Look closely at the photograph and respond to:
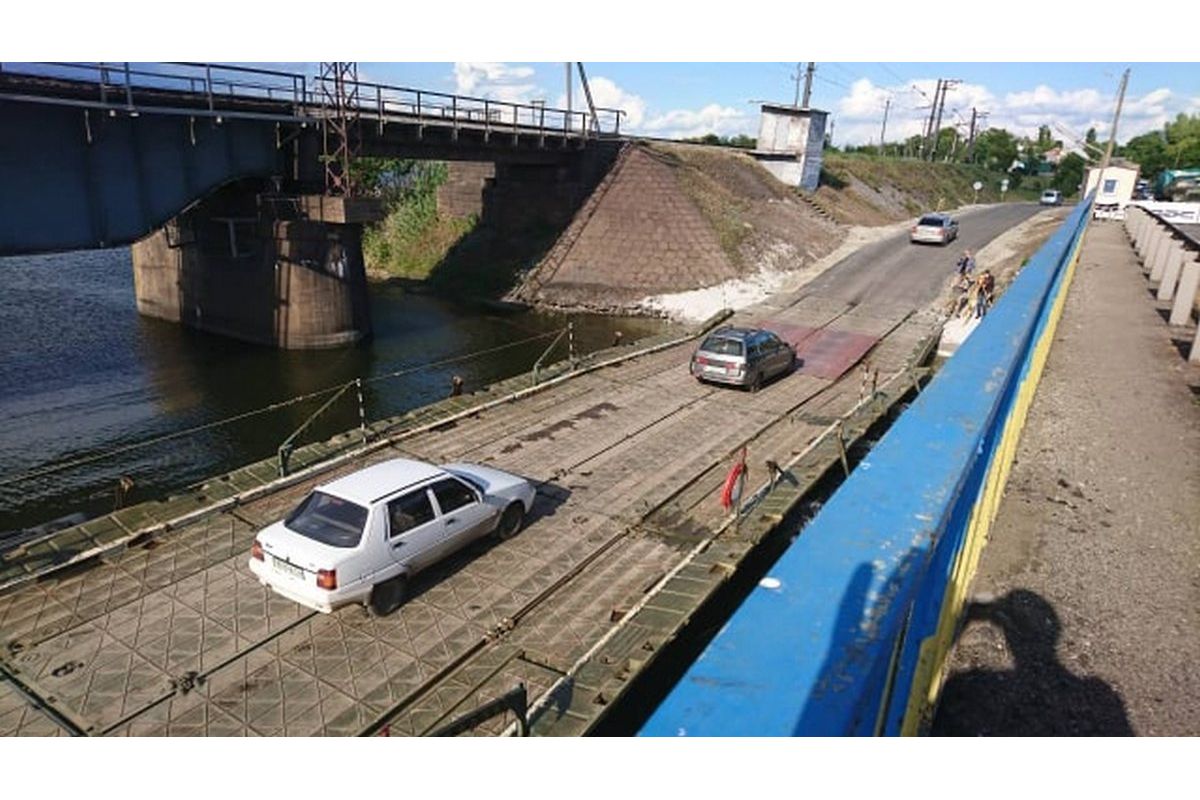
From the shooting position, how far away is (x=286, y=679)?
9.22 metres

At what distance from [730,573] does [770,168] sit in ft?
175

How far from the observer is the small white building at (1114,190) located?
7306 cm

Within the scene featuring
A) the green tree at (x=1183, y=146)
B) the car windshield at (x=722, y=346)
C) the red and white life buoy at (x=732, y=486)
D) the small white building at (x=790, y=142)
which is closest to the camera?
the red and white life buoy at (x=732, y=486)

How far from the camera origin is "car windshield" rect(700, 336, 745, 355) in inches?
820

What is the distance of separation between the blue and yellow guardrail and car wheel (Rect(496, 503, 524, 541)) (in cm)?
622

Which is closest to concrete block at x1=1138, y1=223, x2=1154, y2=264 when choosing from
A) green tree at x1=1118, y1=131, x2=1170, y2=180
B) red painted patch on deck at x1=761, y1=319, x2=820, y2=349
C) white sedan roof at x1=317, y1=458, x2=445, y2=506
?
red painted patch on deck at x1=761, y1=319, x2=820, y2=349

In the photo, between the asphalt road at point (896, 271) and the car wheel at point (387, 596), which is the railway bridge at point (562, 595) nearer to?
the car wheel at point (387, 596)

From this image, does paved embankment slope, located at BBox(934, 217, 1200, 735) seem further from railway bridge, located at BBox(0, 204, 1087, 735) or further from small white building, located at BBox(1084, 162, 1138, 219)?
small white building, located at BBox(1084, 162, 1138, 219)

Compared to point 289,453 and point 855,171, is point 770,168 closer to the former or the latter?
point 855,171

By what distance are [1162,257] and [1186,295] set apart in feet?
33.7

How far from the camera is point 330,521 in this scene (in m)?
10.2

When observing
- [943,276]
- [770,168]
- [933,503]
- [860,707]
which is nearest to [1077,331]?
[943,276]

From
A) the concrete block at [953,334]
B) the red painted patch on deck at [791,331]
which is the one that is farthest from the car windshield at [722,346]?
the concrete block at [953,334]

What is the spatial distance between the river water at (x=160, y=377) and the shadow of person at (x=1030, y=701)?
609 inches
